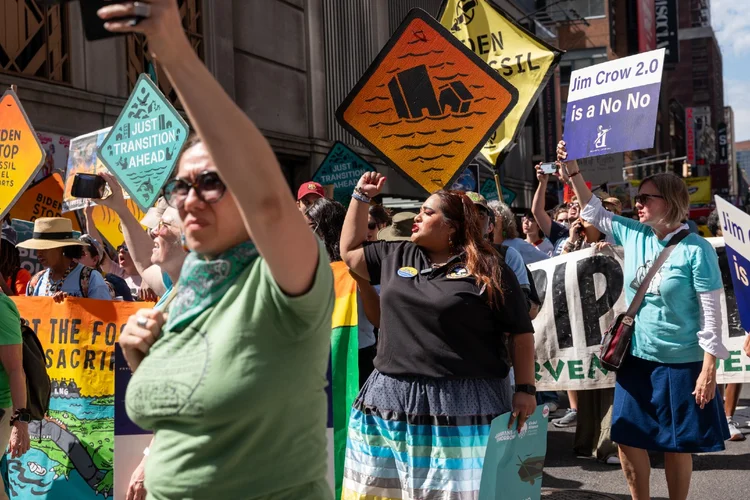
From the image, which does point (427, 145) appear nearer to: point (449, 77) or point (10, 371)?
point (449, 77)

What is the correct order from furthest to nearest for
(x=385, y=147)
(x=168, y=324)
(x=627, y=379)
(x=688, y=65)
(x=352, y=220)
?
1. (x=688, y=65)
2. (x=385, y=147)
3. (x=627, y=379)
4. (x=352, y=220)
5. (x=168, y=324)

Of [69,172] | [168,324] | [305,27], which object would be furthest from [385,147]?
[305,27]

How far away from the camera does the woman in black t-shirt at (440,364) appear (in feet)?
14.2

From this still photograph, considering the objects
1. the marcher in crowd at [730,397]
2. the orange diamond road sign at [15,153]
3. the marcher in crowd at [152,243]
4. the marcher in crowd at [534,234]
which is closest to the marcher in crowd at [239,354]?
the marcher in crowd at [152,243]

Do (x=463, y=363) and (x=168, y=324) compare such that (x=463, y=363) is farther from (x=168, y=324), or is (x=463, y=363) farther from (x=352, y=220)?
(x=168, y=324)

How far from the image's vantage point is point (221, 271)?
2176mm

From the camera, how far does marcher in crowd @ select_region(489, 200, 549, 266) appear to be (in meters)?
7.33

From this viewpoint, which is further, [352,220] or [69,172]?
[69,172]

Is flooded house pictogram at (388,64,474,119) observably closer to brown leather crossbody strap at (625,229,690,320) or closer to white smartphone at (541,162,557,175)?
white smartphone at (541,162,557,175)

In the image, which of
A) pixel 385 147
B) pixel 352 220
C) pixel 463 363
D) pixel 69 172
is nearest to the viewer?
pixel 463 363

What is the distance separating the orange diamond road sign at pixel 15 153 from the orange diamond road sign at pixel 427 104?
272 cm

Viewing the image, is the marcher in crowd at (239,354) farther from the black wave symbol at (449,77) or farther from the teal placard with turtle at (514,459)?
the black wave symbol at (449,77)

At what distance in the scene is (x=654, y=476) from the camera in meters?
7.09

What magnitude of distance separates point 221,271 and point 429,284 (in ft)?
7.80
